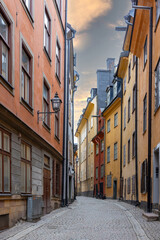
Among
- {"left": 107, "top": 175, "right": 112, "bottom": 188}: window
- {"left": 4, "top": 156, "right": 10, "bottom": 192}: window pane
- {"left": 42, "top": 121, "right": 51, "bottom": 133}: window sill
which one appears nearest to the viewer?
{"left": 4, "top": 156, "right": 10, "bottom": 192}: window pane

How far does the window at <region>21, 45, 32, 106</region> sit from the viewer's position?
11702 mm

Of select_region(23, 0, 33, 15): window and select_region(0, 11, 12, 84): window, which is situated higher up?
select_region(23, 0, 33, 15): window

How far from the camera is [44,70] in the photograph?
15.2 meters

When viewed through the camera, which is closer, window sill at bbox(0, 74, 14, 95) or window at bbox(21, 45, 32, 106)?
window sill at bbox(0, 74, 14, 95)

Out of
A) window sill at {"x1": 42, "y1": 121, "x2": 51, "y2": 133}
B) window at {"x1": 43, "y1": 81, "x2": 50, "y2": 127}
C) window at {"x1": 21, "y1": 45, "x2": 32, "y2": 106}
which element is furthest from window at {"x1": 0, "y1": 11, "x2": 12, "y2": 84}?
window at {"x1": 43, "y1": 81, "x2": 50, "y2": 127}

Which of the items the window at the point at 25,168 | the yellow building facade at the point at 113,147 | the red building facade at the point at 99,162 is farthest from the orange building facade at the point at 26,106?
the red building facade at the point at 99,162

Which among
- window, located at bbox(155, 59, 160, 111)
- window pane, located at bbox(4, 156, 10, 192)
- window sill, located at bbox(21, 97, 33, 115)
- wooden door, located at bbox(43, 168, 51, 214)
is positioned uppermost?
window, located at bbox(155, 59, 160, 111)

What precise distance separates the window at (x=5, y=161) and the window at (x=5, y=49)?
4.70 ft

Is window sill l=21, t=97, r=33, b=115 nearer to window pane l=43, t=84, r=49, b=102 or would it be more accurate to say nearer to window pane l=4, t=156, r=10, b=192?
window pane l=4, t=156, r=10, b=192

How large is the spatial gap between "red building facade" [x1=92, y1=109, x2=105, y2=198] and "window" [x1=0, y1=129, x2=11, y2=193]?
89.1 feet

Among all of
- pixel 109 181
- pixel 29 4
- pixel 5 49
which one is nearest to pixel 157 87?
pixel 29 4

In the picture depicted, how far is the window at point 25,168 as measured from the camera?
36.9 feet

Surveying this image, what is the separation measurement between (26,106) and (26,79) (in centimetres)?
92

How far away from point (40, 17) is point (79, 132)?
172ft
